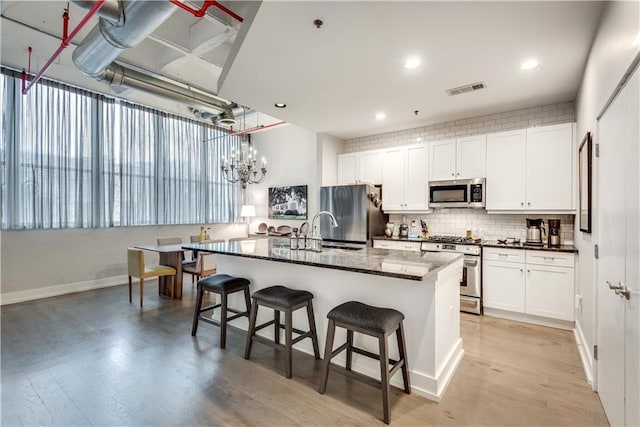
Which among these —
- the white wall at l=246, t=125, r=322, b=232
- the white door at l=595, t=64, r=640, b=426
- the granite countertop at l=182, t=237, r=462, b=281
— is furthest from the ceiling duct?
the white door at l=595, t=64, r=640, b=426

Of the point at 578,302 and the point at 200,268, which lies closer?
the point at 578,302

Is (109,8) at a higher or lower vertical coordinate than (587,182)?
higher

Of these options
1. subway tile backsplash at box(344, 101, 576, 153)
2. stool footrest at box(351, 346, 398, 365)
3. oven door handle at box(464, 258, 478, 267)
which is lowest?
stool footrest at box(351, 346, 398, 365)

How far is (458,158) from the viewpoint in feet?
14.5

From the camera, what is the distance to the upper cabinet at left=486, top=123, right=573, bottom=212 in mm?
3656

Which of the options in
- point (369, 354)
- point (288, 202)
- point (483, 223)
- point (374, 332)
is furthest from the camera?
point (288, 202)

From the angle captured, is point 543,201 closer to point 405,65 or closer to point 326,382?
point 405,65

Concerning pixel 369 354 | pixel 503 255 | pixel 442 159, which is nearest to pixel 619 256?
pixel 369 354

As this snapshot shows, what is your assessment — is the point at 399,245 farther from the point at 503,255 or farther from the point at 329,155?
the point at 329,155

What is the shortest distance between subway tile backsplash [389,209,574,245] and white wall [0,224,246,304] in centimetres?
517

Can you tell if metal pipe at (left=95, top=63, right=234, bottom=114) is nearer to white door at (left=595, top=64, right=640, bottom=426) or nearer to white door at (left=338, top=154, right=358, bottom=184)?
white door at (left=338, top=154, right=358, bottom=184)

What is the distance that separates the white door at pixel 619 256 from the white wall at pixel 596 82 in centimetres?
14

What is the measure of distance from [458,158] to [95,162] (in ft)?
19.2

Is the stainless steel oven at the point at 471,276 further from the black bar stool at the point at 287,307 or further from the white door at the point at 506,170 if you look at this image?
the black bar stool at the point at 287,307
